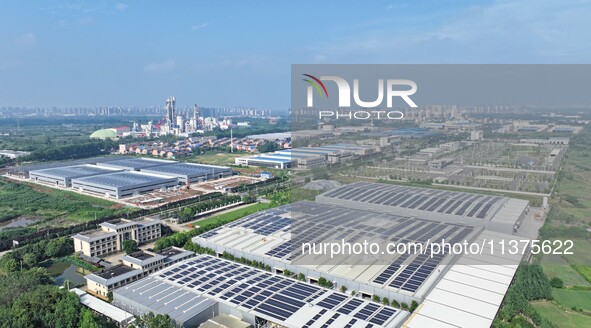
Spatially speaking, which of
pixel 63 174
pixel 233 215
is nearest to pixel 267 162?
pixel 233 215

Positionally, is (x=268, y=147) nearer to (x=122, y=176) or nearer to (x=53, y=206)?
(x=122, y=176)

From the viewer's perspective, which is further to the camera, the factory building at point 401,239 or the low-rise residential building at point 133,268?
the low-rise residential building at point 133,268

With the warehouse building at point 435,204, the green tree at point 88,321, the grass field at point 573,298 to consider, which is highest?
the warehouse building at point 435,204

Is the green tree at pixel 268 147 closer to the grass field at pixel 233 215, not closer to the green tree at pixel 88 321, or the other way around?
the grass field at pixel 233 215

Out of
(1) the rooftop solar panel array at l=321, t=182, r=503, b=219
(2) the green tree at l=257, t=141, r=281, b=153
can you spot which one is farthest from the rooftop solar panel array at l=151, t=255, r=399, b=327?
(2) the green tree at l=257, t=141, r=281, b=153

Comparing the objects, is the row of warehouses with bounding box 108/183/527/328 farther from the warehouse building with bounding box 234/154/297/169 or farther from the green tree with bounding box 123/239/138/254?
the warehouse building with bounding box 234/154/297/169

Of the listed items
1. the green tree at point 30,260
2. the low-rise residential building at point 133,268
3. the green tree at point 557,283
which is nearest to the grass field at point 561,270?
the green tree at point 557,283
